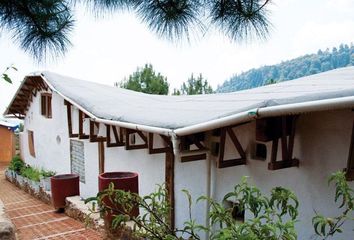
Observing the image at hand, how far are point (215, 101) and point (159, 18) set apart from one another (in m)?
2.86

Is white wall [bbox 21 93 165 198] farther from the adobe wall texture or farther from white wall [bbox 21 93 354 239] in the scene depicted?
the adobe wall texture

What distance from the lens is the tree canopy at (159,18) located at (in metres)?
2.96

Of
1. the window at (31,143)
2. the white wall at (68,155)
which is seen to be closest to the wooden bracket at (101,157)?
the white wall at (68,155)

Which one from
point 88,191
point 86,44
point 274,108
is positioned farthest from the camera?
point 88,191

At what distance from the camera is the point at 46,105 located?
1257 centimetres

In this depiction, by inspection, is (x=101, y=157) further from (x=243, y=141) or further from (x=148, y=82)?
(x=148, y=82)

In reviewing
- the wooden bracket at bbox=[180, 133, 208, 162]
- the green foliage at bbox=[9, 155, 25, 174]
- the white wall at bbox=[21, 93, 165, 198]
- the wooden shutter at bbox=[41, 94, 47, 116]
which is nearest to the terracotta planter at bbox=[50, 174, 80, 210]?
the white wall at bbox=[21, 93, 165, 198]

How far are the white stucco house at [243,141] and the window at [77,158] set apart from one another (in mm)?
825

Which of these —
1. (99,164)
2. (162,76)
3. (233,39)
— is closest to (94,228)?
(99,164)

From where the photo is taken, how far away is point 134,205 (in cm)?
259

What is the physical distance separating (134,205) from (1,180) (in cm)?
1438

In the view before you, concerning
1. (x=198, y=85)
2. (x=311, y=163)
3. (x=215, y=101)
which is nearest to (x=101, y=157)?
(x=215, y=101)

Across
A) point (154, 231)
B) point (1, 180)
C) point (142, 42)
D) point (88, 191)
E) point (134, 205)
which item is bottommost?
point (1, 180)

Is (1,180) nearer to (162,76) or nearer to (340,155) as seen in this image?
(340,155)
